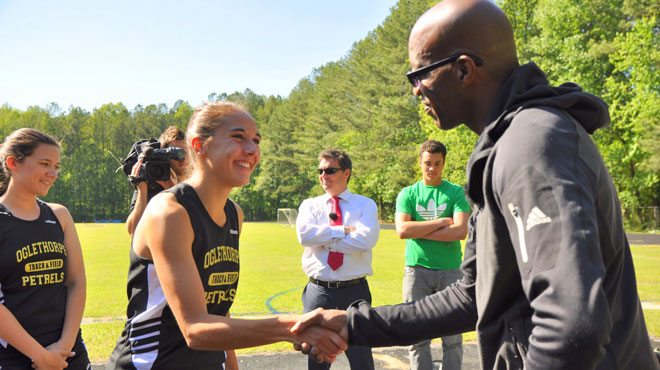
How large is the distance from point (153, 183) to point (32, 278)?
118cm

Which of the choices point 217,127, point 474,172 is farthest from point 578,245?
point 217,127

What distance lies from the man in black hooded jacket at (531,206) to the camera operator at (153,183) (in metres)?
2.74

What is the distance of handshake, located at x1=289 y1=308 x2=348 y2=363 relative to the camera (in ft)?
8.52

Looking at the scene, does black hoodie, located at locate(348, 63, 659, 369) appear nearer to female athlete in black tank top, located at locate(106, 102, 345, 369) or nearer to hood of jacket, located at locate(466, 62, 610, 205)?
hood of jacket, located at locate(466, 62, 610, 205)

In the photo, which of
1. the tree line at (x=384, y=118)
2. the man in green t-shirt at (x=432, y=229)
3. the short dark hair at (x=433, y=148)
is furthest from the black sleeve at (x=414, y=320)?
the short dark hair at (x=433, y=148)

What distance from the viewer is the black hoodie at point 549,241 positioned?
1.33 metres

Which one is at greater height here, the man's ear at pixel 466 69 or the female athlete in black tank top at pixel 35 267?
the man's ear at pixel 466 69

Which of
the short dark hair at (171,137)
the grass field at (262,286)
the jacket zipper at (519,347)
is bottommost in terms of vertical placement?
the grass field at (262,286)

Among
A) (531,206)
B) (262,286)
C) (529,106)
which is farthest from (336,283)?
(262,286)

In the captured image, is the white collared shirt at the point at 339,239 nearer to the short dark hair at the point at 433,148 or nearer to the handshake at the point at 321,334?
the short dark hair at the point at 433,148

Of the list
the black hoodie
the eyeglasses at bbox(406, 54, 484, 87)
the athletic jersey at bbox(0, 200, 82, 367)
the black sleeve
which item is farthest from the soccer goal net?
the black hoodie

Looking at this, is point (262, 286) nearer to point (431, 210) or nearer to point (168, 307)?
point (431, 210)

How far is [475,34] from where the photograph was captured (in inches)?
75.3

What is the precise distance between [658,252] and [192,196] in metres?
24.4
